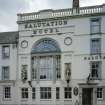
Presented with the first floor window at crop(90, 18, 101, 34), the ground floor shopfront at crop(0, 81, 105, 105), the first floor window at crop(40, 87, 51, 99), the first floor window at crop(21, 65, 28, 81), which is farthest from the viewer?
the first floor window at crop(21, 65, 28, 81)

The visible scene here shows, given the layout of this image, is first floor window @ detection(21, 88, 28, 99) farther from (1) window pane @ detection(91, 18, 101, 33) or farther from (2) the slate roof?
(1) window pane @ detection(91, 18, 101, 33)

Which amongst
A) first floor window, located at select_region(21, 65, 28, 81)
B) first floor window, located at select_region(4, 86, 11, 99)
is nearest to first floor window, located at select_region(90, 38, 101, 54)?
first floor window, located at select_region(21, 65, 28, 81)

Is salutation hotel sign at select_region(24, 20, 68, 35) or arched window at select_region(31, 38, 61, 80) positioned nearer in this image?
arched window at select_region(31, 38, 61, 80)

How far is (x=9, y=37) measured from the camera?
47.0 m

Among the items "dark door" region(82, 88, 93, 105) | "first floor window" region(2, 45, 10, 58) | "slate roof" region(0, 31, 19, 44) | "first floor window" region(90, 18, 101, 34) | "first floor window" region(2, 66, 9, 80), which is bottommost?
"dark door" region(82, 88, 93, 105)

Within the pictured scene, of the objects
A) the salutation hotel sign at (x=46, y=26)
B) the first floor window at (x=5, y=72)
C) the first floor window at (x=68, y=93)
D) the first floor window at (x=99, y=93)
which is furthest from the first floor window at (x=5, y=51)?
the first floor window at (x=99, y=93)

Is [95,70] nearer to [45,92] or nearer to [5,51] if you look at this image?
[45,92]

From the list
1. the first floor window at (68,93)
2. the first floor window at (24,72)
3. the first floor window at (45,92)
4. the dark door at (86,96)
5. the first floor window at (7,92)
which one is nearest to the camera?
the dark door at (86,96)

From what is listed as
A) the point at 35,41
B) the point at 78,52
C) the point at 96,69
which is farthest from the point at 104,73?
the point at 35,41

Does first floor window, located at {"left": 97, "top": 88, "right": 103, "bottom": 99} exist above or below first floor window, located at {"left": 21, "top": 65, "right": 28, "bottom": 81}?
below

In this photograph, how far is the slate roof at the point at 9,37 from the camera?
152 ft

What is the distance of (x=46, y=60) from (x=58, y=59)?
1.56 metres

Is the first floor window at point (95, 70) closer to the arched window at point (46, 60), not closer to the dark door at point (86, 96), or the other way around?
the dark door at point (86, 96)

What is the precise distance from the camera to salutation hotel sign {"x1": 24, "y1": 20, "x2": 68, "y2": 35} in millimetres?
43469
